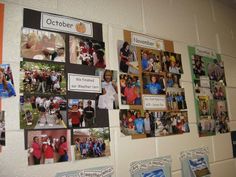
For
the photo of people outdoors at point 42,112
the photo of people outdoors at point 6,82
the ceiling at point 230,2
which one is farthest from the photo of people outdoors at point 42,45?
the ceiling at point 230,2

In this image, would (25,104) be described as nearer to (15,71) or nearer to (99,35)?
(15,71)

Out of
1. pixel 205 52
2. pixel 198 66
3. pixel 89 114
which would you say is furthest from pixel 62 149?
pixel 205 52

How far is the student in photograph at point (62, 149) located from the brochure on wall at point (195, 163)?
0.91m

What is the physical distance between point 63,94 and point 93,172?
470 mm

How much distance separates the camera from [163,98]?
169cm

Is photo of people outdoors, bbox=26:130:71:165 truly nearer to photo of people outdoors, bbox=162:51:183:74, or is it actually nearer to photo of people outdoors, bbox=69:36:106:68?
photo of people outdoors, bbox=69:36:106:68

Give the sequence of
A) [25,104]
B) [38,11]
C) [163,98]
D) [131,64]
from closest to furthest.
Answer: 1. [25,104]
2. [38,11]
3. [131,64]
4. [163,98]

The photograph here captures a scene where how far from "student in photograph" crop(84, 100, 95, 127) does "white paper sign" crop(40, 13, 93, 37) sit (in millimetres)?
443

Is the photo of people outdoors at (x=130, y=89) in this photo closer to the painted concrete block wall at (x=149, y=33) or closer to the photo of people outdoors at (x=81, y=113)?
the painted concrete block wall at (x=149, y=33)

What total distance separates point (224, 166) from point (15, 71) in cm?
183

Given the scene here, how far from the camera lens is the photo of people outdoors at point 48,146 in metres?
1.16

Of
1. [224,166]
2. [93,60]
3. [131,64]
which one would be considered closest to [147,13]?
[131,64]

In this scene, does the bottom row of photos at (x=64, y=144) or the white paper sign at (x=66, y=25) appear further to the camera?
the white paper sign at (x=66, y=25)

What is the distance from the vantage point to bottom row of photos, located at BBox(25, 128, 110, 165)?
3.82 ft
